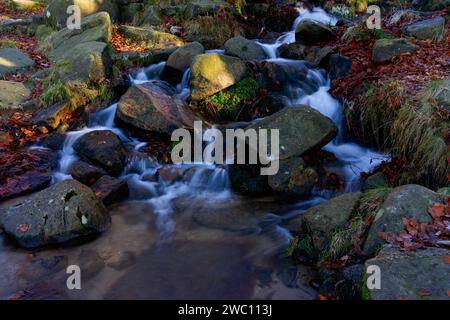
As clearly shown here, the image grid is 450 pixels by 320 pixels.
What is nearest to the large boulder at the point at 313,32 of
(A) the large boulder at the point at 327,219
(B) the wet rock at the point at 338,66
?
(B) the wet rock at the point at 338,66

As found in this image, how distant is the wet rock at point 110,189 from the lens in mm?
7090

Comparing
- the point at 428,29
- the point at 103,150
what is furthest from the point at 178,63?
the point at 428,29

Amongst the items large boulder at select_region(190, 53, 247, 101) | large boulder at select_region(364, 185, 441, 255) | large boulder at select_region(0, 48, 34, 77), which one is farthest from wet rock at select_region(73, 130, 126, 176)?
large boulder at select_region(364, 185, 441, 255)

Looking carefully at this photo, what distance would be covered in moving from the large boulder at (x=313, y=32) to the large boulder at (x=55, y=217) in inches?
284

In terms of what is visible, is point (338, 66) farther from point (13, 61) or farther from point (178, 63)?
point (13, 61)

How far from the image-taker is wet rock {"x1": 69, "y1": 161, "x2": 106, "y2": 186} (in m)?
7.58

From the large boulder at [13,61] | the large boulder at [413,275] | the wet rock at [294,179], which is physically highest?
the large boulder at [13,61]

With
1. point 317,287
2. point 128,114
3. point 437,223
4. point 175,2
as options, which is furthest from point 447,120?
point 175,2

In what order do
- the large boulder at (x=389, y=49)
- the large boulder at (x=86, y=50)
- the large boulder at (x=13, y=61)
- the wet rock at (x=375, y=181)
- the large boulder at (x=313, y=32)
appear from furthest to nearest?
the large boulder at (x=13, y=61) < the large boulder at (x=313, y=32) < the large boulder at (x=86, y=50) < the large boulder at (x=389, y=49) < the wet rock at (x=375, y=181)

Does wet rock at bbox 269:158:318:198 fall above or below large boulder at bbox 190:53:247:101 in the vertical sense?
below

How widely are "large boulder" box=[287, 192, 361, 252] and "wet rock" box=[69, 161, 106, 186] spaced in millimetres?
3942

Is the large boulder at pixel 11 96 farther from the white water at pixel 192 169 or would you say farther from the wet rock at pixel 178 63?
the wet rock at pixel 178 63

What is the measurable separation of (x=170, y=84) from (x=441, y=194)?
6.79 m

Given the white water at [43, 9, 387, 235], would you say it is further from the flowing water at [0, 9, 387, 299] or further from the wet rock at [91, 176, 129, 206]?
the wet rock at [91, 176, 129, 206]
